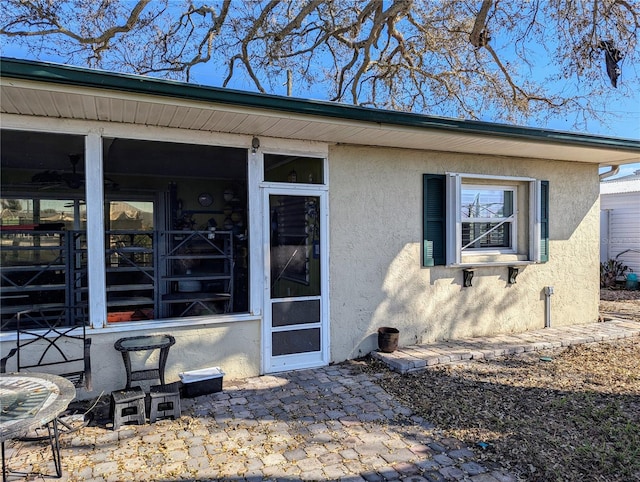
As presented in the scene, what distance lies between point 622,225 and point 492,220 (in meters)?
7.95

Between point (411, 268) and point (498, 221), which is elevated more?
point (498, 221)

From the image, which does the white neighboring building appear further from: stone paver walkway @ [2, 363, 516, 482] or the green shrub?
stone paver walkway @ [2, 363, 516, 482]

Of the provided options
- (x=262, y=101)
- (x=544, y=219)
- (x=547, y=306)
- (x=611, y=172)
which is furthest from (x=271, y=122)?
(x=611, y=172)

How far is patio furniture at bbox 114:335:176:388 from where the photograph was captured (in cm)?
355

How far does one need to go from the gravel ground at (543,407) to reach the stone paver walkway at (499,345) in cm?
12

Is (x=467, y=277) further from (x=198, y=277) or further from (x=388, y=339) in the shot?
(x=198, y=277)

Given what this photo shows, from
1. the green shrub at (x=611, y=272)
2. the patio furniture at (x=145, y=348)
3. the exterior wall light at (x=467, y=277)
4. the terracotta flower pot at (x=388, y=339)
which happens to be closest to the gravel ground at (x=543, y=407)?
the terracotta flower pot at (x=388, y=339)

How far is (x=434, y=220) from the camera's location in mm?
5297

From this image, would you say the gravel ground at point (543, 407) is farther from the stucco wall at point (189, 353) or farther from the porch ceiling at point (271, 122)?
the porch ceiling at point (271, 122)

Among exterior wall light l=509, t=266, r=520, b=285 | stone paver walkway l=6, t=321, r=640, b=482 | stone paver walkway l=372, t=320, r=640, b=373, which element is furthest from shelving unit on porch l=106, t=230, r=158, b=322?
exterior wall light l=509, t=266, r=520, b=285

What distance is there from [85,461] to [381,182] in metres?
3.85

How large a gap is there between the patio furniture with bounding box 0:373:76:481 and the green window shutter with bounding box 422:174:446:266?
404 centimetres

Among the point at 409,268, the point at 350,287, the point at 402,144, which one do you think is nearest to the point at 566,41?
the point at 402,144

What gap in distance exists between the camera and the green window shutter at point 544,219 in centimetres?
598
